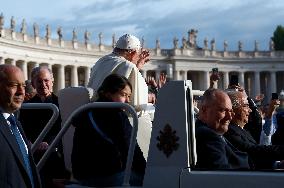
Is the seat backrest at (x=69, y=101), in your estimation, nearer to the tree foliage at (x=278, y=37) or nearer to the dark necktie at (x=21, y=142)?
the dark necktie at (x=21, y=142)

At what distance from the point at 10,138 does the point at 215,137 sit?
Answer: 1.51 metres

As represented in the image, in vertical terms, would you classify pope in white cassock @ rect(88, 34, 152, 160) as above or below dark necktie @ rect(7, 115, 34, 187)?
above

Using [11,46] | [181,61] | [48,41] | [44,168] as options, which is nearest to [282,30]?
[181,61]

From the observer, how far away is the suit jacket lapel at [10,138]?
4062 millimetres

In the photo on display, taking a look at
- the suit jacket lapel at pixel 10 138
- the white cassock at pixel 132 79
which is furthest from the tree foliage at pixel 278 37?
the suit jacket lapel at pixel 10 138

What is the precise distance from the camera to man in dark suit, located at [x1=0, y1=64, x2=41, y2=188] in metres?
3.97

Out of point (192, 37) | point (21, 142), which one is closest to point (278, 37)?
point (192, 37)

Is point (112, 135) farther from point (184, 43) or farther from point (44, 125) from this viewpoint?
point (184, 43)

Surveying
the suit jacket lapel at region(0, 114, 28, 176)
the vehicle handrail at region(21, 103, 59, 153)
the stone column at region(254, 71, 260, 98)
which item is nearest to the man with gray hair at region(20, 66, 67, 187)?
the vehicle handrail at region(21, 103, 59, 153)

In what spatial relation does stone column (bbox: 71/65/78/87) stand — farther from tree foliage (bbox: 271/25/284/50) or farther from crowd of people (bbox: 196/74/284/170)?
crowd of people (bbox: 196/74/284/170)

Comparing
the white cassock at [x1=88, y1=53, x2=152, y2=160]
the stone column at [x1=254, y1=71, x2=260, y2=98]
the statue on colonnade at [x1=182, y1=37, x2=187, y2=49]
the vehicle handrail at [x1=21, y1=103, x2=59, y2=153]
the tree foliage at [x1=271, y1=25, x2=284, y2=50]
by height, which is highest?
the tree foliage at [x1=271, y1=25, x2=284, y2=50]

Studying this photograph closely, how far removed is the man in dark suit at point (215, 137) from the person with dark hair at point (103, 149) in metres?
0.59

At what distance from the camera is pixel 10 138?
4.09 metres

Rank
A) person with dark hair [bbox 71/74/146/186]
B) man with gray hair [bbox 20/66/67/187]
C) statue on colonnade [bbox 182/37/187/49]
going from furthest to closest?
statue on colonnade [bbox 182/37/187/49], man with gray hair [bbox 20/66/67/187], person with dark hair [bbox 71/74/146/186]
